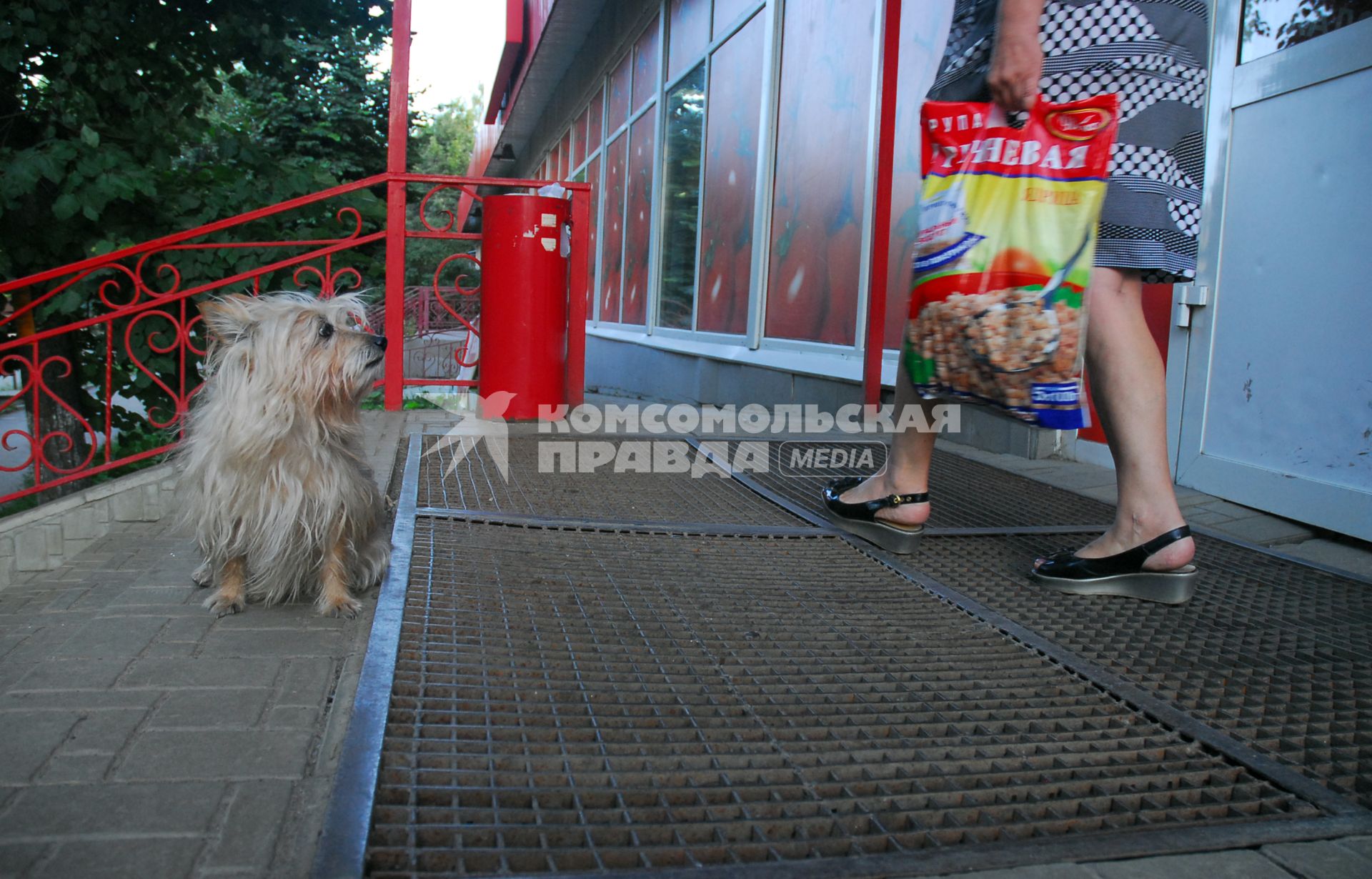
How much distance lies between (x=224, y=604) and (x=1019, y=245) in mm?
2253

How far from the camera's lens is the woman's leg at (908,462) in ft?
9.69

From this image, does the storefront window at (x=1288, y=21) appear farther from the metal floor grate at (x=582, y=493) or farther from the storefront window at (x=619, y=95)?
the storefront window at (x=619, y=95)

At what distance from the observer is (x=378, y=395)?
774cm

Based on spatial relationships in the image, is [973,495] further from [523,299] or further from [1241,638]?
[523,299]

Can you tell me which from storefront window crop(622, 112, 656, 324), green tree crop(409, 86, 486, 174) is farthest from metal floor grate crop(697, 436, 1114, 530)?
green tree crop(409, 86, 486, 174)

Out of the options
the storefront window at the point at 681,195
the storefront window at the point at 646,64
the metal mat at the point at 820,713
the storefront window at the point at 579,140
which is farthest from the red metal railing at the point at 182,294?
the storefront window at the point at 579,140

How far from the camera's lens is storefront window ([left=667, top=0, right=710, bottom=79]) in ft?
31.9

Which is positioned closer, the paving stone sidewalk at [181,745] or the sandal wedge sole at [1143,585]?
the paving stone sidewalk at [181,745]

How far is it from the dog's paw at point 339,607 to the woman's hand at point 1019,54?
216 cm

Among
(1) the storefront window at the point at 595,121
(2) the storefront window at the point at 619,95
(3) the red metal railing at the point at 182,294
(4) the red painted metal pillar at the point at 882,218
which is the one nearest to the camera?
(3) the red metal railing at the point at 182,294

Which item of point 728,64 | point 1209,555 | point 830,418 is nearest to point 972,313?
point 1209,555

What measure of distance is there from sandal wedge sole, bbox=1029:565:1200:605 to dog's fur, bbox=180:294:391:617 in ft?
6.37

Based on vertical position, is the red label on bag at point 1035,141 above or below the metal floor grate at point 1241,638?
above

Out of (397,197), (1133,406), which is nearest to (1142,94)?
(1133,406)
